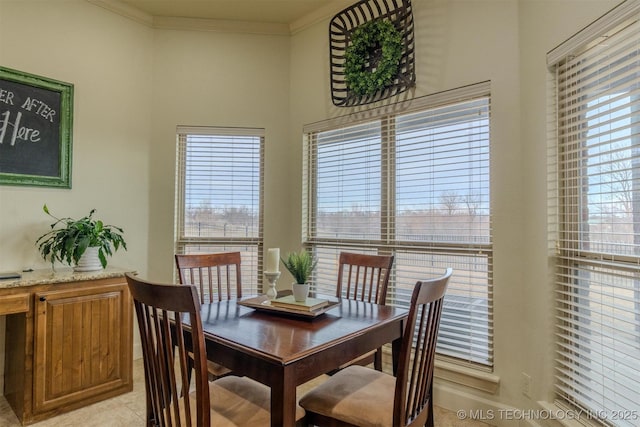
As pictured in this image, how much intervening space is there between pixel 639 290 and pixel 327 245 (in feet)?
7.12

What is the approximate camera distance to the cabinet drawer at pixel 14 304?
2.10 m

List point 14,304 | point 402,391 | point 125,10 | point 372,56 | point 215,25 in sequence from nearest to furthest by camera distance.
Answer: point 402,391, point 14,304, point 372,56, point 125,10, point 215,25

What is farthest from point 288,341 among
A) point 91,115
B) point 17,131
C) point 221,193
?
point 91,115

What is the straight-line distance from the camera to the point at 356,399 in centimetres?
159

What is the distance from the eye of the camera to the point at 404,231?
9.09 ft

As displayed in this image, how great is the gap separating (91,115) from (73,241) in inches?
46.5

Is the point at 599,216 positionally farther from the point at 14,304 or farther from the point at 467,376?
the point at 14,304

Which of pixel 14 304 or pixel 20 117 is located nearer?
pixel 14 304

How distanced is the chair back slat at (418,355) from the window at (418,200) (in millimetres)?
937

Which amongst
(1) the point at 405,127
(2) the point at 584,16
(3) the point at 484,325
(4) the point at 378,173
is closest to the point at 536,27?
(2) the point at 584,16

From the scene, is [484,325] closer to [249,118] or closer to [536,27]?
[536,27]

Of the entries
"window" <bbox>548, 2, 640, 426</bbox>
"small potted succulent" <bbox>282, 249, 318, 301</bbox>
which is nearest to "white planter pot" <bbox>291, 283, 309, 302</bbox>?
"small potted succulent" <bbox>282, 249, 318, 301</bbox>

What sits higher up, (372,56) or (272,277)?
(372,56)

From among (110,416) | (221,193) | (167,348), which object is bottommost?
(110,416)
